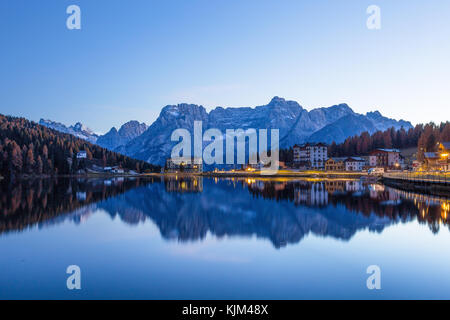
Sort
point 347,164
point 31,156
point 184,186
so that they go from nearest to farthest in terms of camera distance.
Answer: point 184,186
point 31,156
point 347,164

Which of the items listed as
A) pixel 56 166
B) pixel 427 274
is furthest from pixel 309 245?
pixel 56 166

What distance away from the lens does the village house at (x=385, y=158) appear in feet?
585

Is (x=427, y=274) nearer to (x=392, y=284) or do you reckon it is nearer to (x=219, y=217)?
(x=392, y=284)

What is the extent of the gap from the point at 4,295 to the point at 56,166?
18244 centimetres

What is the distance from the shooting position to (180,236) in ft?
79.2

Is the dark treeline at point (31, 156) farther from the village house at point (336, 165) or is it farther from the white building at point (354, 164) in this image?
the white building at point (354, 164)

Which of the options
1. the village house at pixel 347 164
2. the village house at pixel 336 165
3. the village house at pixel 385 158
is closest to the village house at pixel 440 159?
the village house at pixel 385 158

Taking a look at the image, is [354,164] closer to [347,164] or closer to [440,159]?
[347,164]

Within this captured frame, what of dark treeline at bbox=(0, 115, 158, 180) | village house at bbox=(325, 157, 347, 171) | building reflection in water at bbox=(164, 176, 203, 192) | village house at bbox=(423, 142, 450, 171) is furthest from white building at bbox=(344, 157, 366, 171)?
dark treeline at bbox=(0, 115, 158, 180)

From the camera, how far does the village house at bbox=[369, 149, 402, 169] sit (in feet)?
585

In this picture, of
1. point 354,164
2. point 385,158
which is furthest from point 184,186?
point 385,158

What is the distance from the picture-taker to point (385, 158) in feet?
589

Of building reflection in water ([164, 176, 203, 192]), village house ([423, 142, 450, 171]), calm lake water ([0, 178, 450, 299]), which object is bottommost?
building reflection in water ([164, 176, 203, 192])

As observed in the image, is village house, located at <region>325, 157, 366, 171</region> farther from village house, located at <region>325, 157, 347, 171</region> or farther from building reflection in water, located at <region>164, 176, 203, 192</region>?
building reflection in water, located at <region>164, 176, 203, 192</region>
